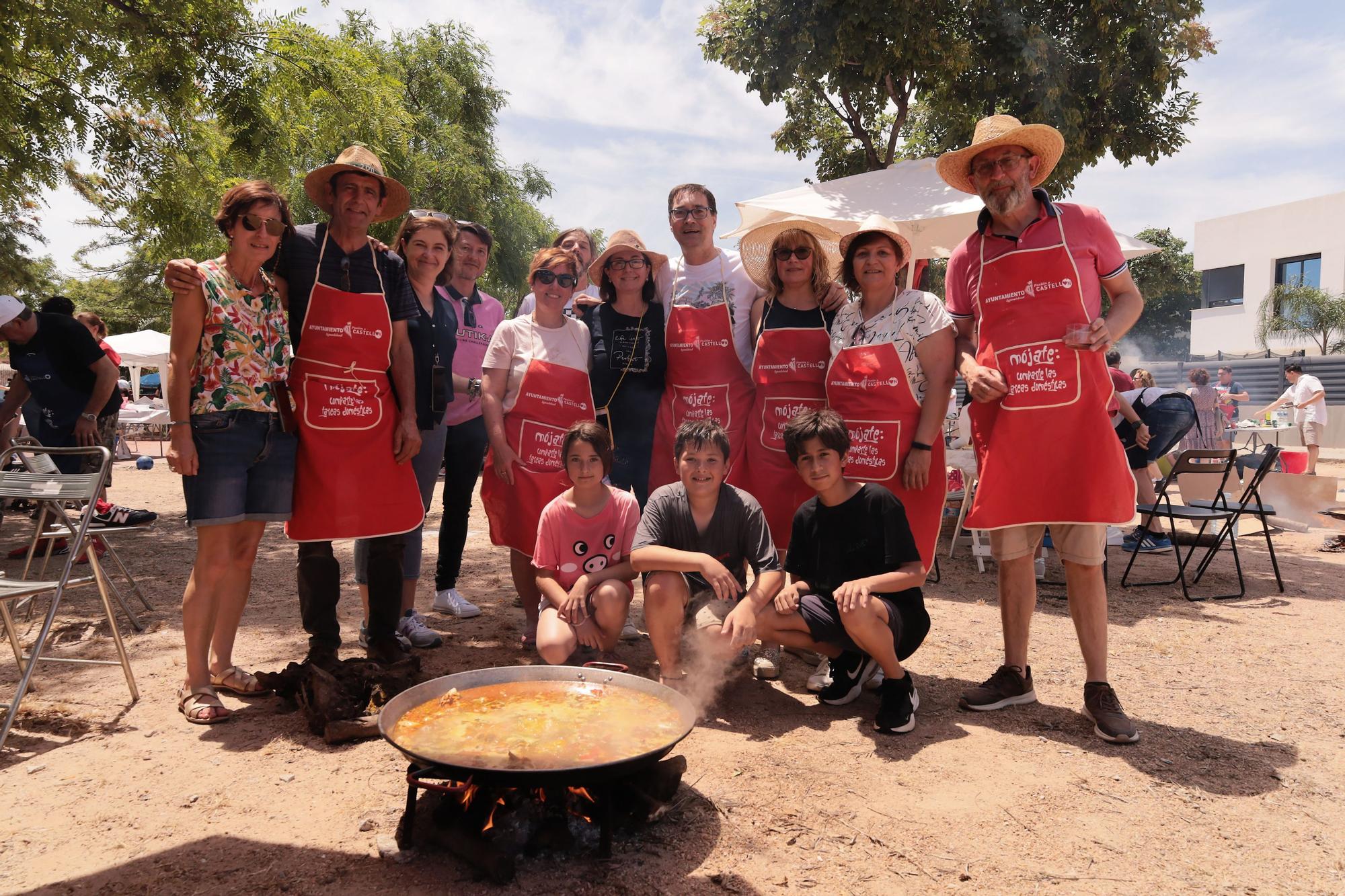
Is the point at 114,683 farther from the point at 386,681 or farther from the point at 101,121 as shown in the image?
the point at 101,121

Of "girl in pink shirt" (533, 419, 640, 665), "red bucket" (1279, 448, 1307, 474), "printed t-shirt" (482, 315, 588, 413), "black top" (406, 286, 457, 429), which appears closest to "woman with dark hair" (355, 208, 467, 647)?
"black top" (406, 286, 457, 429)

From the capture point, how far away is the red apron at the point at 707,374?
3916mm

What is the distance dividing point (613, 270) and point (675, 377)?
23.4 inches

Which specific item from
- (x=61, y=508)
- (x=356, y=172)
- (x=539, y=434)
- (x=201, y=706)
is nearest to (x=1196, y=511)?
(x=539, y=434)

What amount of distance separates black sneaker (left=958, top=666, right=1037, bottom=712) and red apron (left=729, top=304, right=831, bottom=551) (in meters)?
0.99

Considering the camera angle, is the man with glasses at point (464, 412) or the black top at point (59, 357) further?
the black top at point (59, 357)

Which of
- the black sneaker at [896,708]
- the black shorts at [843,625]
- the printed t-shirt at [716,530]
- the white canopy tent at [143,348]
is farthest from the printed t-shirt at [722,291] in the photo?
the white canopy tent at [143,348]

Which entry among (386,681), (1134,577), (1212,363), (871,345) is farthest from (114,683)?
(1212,363)

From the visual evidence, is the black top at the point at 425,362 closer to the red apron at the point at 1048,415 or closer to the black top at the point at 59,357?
the red apron at the point at 1048,415

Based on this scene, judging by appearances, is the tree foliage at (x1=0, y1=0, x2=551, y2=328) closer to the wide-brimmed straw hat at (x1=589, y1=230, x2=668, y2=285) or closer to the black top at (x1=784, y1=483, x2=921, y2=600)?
the wide-brimmed straw hat at (x1=589, y1=230, x2=668, y2=285)

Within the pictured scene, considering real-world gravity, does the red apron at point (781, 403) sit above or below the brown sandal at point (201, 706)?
above

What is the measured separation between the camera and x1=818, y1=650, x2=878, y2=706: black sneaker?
3.54 m

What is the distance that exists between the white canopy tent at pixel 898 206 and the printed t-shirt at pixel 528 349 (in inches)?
128

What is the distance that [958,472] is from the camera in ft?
20.9
